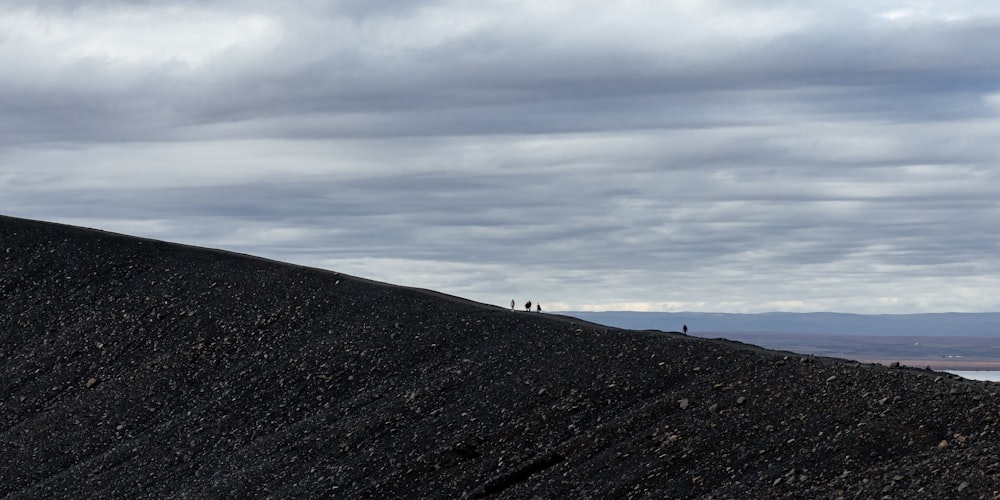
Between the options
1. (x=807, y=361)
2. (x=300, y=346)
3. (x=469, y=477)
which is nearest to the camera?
(x=469, y=477)

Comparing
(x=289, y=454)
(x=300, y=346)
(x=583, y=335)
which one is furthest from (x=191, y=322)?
(x=583, y=335)

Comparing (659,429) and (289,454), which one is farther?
(289,454)

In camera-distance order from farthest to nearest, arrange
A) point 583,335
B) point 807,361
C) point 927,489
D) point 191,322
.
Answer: point 191,322
point 583,335
point 807,361
point 927,489

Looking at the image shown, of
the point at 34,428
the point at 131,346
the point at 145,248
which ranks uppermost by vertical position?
the point at 145,248

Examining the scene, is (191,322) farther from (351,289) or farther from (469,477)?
(469,477)

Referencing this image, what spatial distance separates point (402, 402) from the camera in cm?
3866

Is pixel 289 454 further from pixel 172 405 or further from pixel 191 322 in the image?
pixel 191 322

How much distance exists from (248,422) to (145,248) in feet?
58.6

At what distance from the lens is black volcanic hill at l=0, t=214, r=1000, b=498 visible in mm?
30328

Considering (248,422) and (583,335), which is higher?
(583,335)

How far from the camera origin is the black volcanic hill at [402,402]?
30.3m

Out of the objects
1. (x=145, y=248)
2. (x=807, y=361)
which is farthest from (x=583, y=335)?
(x=145, y=248)

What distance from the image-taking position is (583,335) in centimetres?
4122

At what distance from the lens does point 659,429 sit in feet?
109
